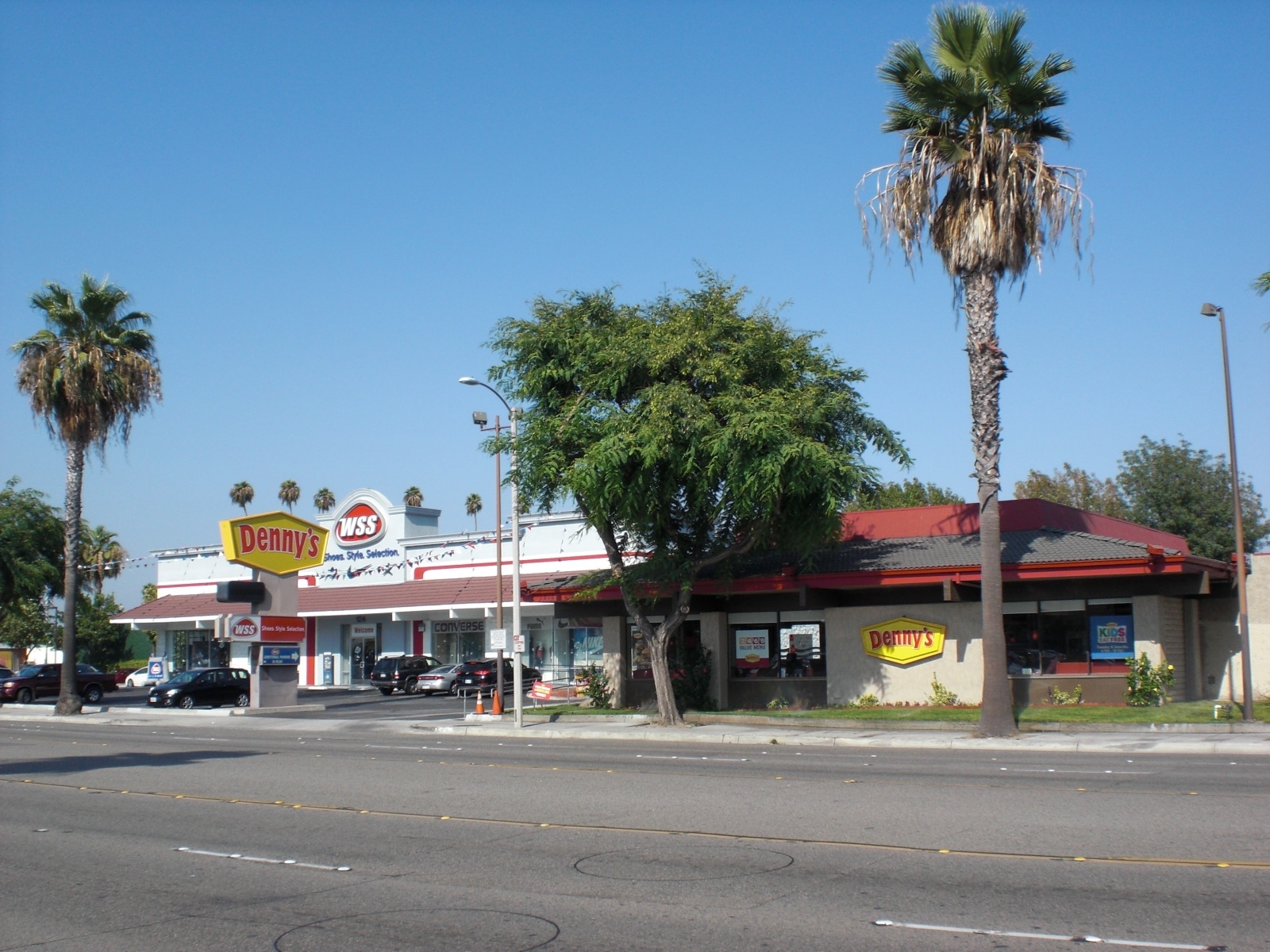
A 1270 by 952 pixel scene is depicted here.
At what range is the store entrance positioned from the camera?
54156 mm

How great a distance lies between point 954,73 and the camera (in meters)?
23.8

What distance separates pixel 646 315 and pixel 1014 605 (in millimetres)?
11687

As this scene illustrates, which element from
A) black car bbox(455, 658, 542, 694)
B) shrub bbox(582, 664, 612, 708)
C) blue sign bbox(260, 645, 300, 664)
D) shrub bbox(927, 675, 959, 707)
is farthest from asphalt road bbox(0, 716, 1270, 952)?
black car bbox(455, 658, 542, 694)

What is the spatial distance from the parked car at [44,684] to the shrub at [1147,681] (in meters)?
40.9

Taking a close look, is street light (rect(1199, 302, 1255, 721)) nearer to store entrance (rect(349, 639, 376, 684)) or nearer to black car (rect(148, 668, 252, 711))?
black car (rect(148, 668, 252, 711))

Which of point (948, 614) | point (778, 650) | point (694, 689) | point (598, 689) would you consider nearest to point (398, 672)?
point (598, 689)

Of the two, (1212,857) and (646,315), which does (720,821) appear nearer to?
(1212,857)

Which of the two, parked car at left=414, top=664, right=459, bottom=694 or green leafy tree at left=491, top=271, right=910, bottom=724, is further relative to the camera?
parked car at left=414, top=664, right=459, bottom=694

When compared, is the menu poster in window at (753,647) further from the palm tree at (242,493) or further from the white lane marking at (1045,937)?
the palm tree at (242,493)

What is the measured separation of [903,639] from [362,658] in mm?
31979

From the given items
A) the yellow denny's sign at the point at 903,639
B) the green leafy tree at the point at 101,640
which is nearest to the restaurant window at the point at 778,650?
the yellow denny's sign at the point at 903,639

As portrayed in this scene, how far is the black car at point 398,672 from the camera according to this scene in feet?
150

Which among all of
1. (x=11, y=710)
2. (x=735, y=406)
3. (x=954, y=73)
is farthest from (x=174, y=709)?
(x=954, y=73)

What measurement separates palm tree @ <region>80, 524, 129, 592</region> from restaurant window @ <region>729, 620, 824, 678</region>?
A: 6016 cm
